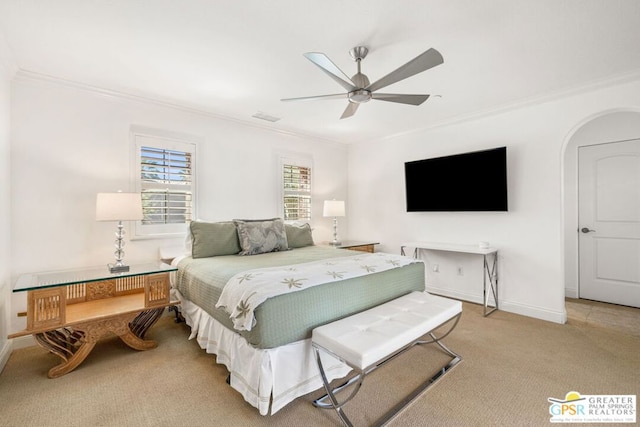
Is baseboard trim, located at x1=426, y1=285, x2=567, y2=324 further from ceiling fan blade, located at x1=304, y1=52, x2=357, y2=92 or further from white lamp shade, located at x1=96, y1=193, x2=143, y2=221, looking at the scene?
white lamp shade, located at x1=96, y1=193, x2=143, y2=221

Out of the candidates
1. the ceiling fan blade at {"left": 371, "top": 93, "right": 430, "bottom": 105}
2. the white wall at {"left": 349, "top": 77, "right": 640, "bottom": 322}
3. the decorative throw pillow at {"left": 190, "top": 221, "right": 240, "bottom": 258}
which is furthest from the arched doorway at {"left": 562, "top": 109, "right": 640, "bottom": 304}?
the decorative throw pillow at {"left": 190, "top": 221, "right": 240, "bottom": 258}

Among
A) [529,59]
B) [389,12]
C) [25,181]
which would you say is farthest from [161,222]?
[529,59]

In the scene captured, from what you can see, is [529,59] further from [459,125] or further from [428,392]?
[428,392]

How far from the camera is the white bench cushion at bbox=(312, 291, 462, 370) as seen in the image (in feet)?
5.25

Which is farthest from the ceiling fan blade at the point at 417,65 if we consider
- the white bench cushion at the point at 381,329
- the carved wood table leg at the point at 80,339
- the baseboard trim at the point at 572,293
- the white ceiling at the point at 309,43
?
the baseboard trim at the point at 572,293

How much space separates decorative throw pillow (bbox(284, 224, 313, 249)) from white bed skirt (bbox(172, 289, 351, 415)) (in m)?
1.67

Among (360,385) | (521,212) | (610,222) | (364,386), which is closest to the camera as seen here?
(360,385)

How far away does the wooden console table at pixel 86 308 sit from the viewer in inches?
82.2

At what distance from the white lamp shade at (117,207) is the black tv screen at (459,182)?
11.4 ft

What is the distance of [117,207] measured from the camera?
262cm

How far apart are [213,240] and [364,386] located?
79.7 inches

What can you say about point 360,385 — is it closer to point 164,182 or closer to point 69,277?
point 69,277

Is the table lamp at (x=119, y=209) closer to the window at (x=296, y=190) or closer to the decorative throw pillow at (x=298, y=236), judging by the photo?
the decorative throw pillow at (x=298, y=236)

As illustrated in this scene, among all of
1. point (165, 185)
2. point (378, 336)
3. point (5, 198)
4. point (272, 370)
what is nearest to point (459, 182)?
point (378, 336)
